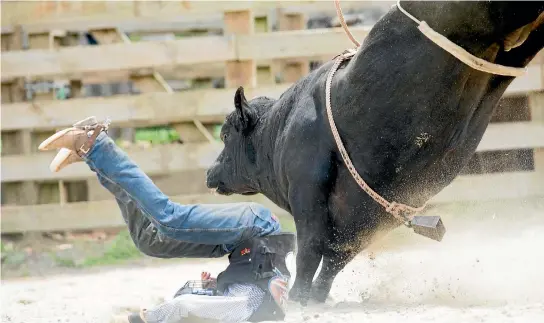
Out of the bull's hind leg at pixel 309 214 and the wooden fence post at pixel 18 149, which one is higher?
the bull's hind leg at pixel 309 214

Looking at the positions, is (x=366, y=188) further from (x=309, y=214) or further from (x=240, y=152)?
(x=240, y=152)

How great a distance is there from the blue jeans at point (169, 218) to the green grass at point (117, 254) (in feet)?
9.16

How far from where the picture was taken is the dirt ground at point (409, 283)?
12.8 ft

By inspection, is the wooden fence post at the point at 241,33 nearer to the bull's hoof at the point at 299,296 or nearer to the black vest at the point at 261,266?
the bull's hoof at the point at 299,296

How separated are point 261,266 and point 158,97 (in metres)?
3.92

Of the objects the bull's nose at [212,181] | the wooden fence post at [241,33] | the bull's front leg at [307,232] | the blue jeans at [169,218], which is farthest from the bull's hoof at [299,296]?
the wooden fence post at [241,33]

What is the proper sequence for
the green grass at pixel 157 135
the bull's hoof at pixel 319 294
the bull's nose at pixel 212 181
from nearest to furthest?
the bull's hoof at pixel 319 294 < the bull's nose at pixel 212 181 < the green grass at pixel 157 135

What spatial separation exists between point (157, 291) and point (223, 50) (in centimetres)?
273

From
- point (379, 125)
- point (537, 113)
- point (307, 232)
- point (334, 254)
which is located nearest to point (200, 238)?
point (307, 232)

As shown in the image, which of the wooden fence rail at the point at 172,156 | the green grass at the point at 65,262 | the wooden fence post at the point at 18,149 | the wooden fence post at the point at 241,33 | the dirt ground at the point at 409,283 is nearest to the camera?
the dirt ground at the point at 409,283

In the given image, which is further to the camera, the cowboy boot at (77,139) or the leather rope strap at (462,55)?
the cowboy boot at (77,139)

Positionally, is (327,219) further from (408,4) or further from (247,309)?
(408,4)

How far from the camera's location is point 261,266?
3883 millimetres

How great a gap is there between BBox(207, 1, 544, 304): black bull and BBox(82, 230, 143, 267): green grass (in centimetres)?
261
